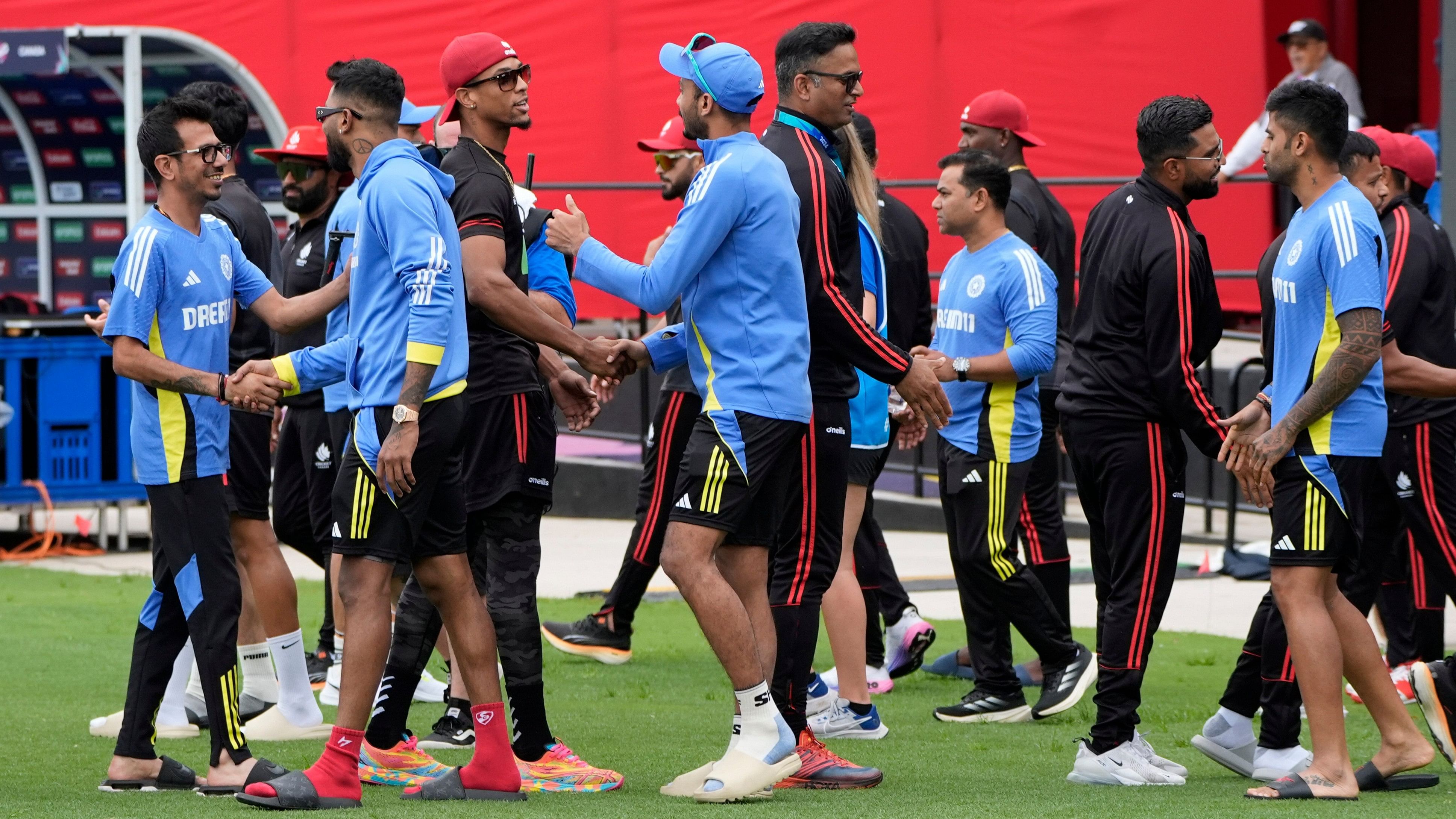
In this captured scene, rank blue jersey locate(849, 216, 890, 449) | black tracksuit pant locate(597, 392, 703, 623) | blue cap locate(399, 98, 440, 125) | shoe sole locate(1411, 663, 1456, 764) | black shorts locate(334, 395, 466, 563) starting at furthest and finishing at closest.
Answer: black tracksuit pant locate(597, 392, 703, 623) < blue jersey locate(849, 216, 890, 449) < blue cap locate(399, 98, 440, 125) < shoe sole locate(1411, 663, 1456, 764) < black shorts locate(334, 395, 466, 563)

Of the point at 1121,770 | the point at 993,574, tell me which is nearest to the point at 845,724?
the point at 993,574

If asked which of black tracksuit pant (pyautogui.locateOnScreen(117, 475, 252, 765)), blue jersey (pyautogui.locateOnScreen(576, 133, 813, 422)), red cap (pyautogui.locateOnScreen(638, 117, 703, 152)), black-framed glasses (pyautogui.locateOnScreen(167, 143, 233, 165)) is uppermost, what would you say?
red cap (pyautogui.locateOnScreen(638, 117, 703, 152))

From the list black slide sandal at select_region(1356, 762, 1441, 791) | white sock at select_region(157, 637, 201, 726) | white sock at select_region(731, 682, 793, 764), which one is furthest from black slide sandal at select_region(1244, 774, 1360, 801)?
white sock at select_region(157, 637, 201, 726)

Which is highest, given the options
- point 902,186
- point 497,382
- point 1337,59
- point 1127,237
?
point 1337,59

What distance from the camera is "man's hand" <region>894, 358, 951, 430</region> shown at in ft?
18.5

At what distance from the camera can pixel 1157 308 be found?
19.0 ft

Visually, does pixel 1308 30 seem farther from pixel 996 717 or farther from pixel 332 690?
pixel 332 690

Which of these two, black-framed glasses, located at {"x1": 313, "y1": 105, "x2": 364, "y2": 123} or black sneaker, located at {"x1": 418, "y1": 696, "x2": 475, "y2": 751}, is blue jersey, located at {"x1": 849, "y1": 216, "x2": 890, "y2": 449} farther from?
black-framed glasses, located at {"x1": 313, "y1": 105, "x2": 364, "y2": 123}

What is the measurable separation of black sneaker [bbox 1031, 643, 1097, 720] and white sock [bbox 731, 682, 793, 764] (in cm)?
200

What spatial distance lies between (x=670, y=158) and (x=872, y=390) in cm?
187

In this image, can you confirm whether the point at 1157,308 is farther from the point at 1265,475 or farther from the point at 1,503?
the point at 1,503

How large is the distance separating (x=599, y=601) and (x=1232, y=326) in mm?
5409

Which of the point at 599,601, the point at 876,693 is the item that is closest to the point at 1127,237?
the point at 876,693

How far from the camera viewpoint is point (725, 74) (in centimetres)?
546
